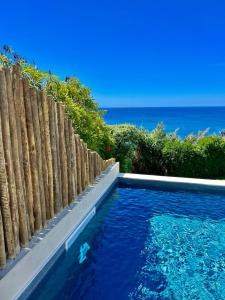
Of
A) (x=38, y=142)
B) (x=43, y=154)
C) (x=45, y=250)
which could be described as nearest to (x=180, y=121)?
(x=43, y=154)

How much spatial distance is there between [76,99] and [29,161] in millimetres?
5038

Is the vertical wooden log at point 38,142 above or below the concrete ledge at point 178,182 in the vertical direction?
above

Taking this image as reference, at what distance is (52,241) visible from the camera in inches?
185

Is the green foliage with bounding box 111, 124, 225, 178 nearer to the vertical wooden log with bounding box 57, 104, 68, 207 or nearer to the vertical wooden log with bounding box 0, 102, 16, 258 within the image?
the vertical wooden log with bounding box 57, 104, 68, 207

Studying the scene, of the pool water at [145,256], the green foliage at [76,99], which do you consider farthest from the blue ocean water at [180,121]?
the pool water at [145,256]

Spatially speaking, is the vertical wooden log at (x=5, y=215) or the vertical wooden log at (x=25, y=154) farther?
the vertical wooden log at (x=25, y=154)

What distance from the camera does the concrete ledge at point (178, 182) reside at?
8398 millimetres

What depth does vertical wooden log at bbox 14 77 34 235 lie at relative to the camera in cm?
398

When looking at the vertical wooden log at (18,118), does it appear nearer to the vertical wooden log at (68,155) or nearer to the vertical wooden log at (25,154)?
the vertical wooden log at (25,154)

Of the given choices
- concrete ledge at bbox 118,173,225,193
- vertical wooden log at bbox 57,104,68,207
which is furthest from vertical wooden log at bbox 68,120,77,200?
concrete ledge at bbox 118,173,225,193

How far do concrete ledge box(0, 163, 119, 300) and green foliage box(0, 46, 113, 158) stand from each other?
171 cm

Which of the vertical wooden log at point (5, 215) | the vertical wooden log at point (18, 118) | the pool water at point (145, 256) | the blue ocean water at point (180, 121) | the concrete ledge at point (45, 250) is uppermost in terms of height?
the blue ocean water at point (180, 121)

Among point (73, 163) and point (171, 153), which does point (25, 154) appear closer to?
point (73, 163)

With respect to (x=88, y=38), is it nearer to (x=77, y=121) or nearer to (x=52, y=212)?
(x=77, y=121)
